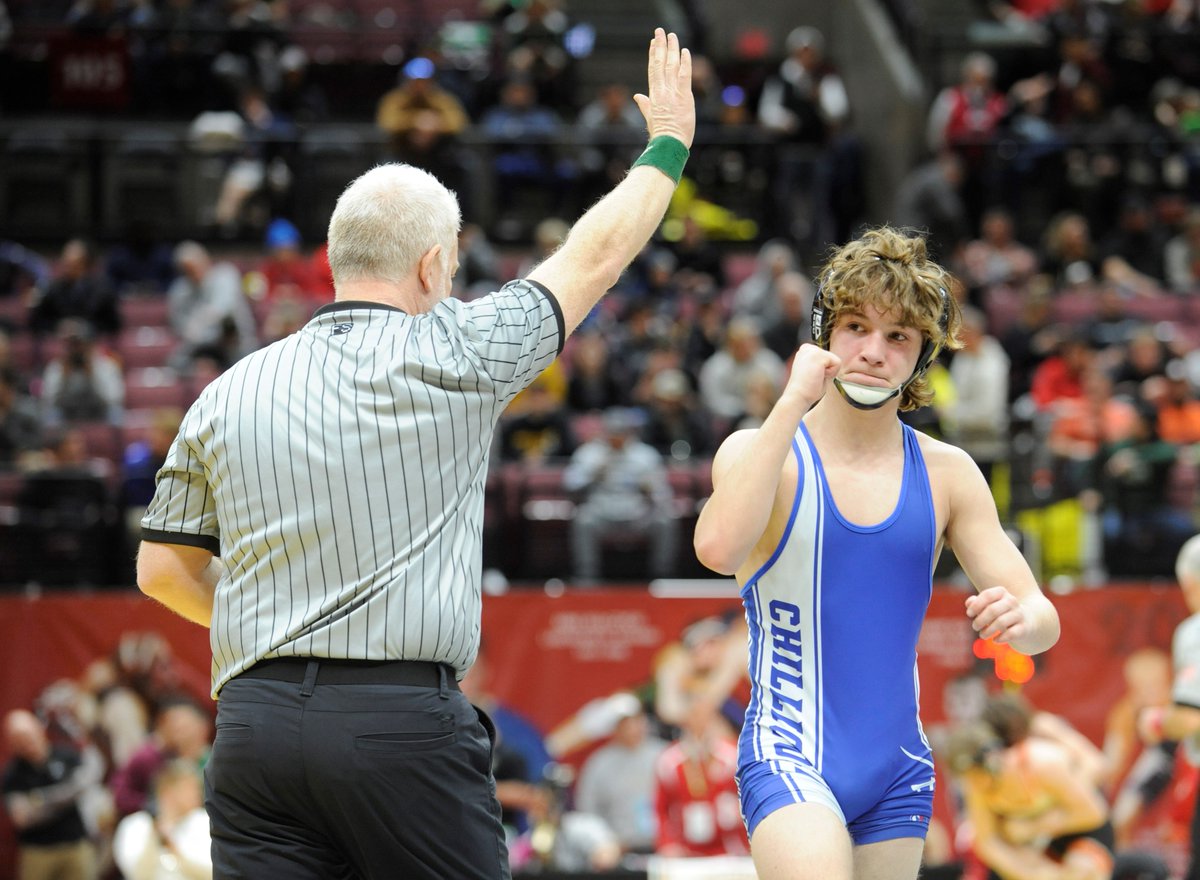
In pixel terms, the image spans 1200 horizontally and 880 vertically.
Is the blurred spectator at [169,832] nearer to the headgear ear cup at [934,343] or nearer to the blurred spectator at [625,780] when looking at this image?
the blurred spectator at [625,780]

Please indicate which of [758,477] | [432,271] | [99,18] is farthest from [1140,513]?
[99,18]

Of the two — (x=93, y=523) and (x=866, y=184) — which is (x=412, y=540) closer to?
(x=93, y=523)

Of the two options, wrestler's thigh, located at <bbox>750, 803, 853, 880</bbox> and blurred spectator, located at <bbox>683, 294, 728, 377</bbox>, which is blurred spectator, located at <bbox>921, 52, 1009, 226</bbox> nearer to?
blurred spectator, located at <bbox>683, 294, 728, 377</bbox>

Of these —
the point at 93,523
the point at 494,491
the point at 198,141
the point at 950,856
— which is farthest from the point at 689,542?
the point at 198,141

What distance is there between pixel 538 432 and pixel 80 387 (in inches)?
139

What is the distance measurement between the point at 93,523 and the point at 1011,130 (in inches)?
396

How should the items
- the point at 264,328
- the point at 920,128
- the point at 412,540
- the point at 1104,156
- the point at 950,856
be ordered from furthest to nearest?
the point at 920,128 < the point at 1104,156 < the point at 264,328 < the point at 950,856 < the point at 412,540

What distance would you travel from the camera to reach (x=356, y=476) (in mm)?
3465

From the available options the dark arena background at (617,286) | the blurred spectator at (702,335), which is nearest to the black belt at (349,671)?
the dark arena background at (617,286)

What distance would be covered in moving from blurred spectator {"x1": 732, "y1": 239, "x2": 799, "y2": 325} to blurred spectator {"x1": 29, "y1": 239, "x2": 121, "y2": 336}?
5243 mm

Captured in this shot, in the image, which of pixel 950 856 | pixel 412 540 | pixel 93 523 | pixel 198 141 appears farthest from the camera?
pixel 198 141

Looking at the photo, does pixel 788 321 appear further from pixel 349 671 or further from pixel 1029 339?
pixel 349 671

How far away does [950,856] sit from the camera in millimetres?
10484

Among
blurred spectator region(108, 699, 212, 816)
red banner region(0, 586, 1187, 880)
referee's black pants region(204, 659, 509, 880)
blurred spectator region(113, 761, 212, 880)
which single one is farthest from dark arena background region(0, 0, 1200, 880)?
referee's black pants region(204, 659, 509, 880)
